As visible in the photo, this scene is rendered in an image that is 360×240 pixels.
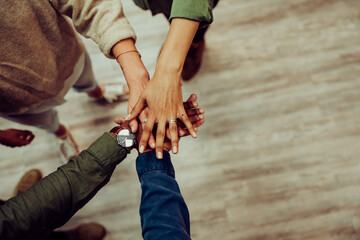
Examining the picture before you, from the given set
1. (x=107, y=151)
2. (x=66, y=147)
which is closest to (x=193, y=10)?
(x=107, y=151)

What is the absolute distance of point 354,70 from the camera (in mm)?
1441

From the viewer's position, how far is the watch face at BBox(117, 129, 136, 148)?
764mm

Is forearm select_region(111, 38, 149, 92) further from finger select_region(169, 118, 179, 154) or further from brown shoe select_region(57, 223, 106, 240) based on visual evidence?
brown shoe select_region(57, 223, 106, 240)

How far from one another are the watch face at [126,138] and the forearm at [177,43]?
259 mm

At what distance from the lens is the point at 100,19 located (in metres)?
0.72

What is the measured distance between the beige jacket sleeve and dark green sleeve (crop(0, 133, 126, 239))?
1.11 ft

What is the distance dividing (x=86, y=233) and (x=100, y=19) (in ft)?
3.61

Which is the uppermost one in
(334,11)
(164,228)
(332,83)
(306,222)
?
(334,11)

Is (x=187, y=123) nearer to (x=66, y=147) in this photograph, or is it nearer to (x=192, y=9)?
(x=192, y=9)

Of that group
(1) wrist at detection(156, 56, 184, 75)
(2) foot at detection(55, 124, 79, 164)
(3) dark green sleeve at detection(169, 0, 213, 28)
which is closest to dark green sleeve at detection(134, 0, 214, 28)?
(3) dark green sleeve at detection(169, 0, 213, 28)

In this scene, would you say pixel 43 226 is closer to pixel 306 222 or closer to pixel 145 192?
pixel 145 192

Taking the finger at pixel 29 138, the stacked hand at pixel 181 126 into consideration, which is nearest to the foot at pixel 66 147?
the finger at pixel 29 138

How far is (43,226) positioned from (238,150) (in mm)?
1042

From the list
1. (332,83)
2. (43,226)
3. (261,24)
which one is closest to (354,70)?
(332,83)
